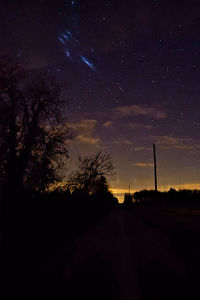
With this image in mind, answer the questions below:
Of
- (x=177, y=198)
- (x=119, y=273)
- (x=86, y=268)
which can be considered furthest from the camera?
(x=177, y=198)

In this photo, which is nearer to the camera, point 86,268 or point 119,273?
point 119,273

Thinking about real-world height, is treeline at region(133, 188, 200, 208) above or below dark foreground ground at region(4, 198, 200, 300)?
above

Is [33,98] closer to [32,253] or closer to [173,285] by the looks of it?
[32,253]

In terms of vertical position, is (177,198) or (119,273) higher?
(177,198)

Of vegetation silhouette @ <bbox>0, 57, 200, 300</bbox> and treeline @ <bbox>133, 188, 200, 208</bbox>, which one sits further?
treeline @ <bbox>133, 188, 200, 208</bbox>

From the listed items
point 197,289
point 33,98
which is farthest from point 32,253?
point 33,98

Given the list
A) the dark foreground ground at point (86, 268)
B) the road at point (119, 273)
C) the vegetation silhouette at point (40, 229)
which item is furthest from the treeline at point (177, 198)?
the road at point (119, 273)

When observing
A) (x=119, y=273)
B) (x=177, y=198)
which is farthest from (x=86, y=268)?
(x=177, y=198)

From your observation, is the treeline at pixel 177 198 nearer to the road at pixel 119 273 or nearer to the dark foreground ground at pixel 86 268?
the dark foreground ground at pixel 86 268

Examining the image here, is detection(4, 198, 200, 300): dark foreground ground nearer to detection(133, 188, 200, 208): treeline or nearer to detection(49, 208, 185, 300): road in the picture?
detection(49, 208, 185, 300): road

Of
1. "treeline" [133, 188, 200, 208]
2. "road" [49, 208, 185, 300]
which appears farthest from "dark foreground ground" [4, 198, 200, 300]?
"treeline" [133, 188, 200, 208]

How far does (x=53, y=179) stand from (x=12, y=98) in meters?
6.11

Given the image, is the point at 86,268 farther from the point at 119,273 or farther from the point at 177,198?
the point at 177,198

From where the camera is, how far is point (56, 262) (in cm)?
764
